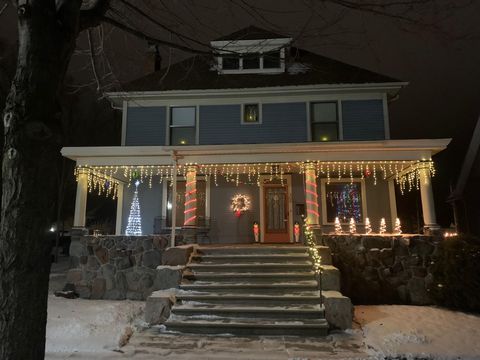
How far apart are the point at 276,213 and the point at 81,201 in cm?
633

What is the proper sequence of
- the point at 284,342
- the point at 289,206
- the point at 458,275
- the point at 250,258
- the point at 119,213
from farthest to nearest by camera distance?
1. the point at 119,213
2. the point at 289,206
3. the point at 250,258
4. the point at 458,275
5. the point at 284,342

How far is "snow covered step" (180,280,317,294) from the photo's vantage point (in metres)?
7.32

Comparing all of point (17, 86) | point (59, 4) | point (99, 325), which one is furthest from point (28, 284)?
point (99, 325)

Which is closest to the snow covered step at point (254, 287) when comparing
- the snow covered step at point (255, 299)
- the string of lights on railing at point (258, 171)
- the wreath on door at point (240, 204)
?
the snow covered step at point (255, 299)

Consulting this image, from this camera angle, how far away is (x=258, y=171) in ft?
40.9

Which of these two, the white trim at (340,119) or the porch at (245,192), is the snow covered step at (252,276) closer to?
the porch at (245,192)

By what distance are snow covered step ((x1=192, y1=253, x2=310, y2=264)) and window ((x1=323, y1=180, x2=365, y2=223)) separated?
4525mm

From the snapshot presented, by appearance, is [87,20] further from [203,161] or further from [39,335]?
[203,161]

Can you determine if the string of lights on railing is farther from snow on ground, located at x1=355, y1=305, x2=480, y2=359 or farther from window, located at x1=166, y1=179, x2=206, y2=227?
snow on ground, located at x1=355, y1=305, x2=480, y2=359

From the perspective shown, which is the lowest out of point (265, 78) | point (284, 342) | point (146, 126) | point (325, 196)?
point (284, 342)

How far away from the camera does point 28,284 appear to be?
8.50ft

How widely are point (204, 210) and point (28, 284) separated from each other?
10206 mm

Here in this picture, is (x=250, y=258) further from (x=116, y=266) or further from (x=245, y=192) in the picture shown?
(x=245, y=192)

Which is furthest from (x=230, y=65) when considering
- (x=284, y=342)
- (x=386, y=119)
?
(x=284, y=342)
